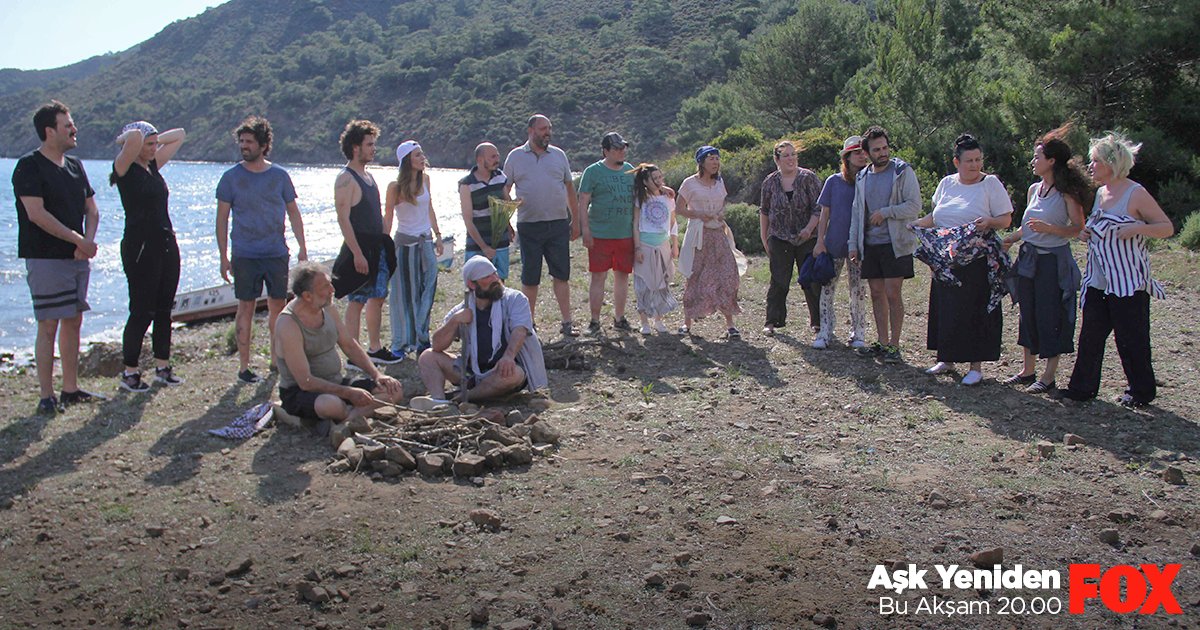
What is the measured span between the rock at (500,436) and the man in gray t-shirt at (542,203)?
293 centimetres

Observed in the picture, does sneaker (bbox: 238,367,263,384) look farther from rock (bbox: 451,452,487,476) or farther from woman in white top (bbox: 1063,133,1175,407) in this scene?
woman in white top (bbox: 1063,133,1175,407)

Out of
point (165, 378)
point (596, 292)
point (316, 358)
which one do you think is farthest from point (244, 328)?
point (596, 292)

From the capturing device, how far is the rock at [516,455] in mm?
5770

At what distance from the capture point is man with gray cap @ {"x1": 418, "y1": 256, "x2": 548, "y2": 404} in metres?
6.85

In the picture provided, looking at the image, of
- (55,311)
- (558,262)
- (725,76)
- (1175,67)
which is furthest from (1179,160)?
(725,76)

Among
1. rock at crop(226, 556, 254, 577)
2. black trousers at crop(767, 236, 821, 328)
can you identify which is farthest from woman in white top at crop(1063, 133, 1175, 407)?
rock at crop(226, 556, 254, 577)

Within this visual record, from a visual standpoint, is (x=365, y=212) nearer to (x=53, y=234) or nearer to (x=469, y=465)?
(x=53, y=234)

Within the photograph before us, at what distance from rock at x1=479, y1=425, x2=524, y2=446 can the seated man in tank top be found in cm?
86

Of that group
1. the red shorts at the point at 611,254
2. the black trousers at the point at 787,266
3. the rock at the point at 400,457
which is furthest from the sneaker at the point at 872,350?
the rock at the point at 400,457

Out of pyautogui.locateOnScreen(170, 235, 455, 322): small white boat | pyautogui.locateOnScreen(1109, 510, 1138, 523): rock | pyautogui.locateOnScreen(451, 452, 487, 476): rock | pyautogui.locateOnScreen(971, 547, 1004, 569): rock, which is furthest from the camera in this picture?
pyautogui.locateOnScreen(170, 235, 455, 322): small white boat

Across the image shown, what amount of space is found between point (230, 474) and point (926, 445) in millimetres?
4017

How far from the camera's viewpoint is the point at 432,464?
5.61m

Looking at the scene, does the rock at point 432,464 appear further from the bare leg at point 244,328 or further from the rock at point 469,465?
the bare leg at point 244,328

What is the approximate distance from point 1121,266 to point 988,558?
2.91 metres
